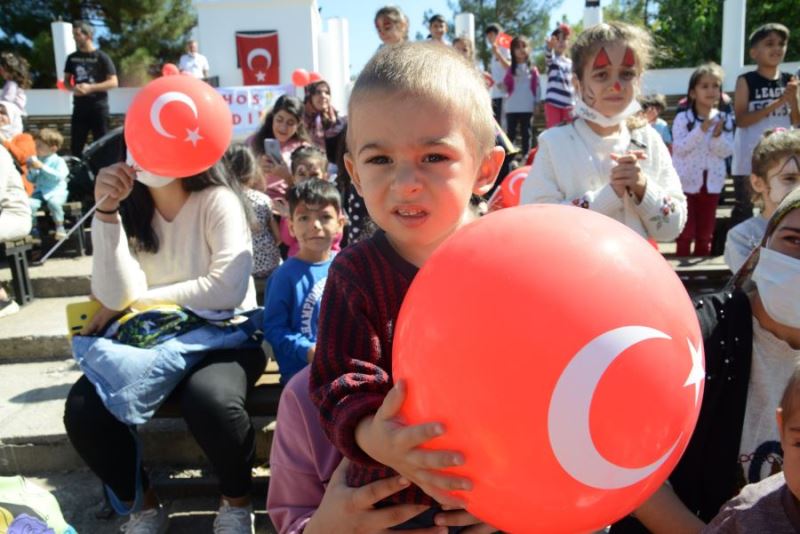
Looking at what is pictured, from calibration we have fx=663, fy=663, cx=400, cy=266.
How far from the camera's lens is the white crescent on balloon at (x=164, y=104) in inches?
95.3

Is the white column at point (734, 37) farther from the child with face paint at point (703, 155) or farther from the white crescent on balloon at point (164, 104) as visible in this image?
Answer: the white crescent on balloon at point (164, 104)

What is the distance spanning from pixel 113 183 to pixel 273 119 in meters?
2.75

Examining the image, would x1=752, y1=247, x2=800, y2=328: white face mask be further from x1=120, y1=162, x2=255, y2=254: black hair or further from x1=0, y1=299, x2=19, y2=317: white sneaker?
x1=0, y1=299, x2=19, y2=317: white sneaker

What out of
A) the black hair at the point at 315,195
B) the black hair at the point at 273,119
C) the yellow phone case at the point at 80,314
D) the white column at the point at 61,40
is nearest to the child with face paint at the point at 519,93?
the black hair at the point at 273,119

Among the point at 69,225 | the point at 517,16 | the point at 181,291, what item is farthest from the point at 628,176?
the point at 517,16

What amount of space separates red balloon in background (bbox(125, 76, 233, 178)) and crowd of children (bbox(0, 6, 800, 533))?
5.5 inches

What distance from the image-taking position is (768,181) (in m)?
2.93

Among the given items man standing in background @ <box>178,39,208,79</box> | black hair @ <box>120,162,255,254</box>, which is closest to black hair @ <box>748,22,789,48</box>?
black hair @ <box>120,162,255,254</box>

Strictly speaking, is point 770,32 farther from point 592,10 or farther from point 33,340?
point 592,10

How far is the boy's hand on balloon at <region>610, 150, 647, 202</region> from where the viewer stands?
7.64 ft

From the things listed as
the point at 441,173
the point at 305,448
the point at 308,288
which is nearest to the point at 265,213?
the point at 308,288

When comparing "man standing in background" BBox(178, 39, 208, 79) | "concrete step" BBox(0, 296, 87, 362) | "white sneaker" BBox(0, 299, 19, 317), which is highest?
"man standing in background" BBox(178, 39, 208, 79)

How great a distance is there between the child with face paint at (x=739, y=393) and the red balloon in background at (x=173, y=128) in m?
1.82

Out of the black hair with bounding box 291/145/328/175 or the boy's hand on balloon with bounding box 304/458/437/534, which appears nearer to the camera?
the boy's hand on balloon with bounding box 304/458/437/534
